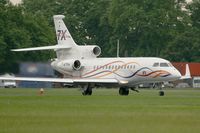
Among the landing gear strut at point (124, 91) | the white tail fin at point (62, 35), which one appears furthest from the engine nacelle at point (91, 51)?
the landing gear strut at point (124, 91)

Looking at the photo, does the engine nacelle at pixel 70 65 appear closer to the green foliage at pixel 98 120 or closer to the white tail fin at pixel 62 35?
the white tail fin at pixel 62 35

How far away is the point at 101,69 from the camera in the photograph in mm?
81938

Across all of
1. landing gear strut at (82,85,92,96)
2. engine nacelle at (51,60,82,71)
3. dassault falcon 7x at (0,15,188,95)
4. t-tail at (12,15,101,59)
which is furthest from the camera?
t-tail at (12,15,101,59)

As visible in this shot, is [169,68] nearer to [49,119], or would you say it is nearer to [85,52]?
[85,52]

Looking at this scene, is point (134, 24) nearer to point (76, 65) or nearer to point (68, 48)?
point (68, 48)

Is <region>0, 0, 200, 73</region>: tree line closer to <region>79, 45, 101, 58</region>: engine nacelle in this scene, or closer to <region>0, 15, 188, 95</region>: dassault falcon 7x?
<region>0, 15, 188, 95</region>: dassault falcon 7x

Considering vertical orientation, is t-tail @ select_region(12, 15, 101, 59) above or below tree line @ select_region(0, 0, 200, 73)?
below

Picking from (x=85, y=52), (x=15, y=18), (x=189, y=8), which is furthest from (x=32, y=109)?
(x=189, y=8)

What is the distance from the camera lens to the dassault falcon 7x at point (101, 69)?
77438 mm

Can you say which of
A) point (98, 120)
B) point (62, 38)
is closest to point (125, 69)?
point (62, 38)

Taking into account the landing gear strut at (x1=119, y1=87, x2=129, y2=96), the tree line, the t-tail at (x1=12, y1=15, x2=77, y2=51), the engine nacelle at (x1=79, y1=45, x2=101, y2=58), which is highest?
the tree line

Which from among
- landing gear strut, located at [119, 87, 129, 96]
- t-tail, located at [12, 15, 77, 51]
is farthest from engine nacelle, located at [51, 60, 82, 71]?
landing gear strut, located at [119, 87, 129, 96]

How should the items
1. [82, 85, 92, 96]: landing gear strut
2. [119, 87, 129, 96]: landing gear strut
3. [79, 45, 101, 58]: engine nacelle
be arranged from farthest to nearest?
[79, 45, 101, 58]: engine nacelle → [119, 87, 129, 96]: landing gear strut → [82, 85, 92, 96]: landing gear strut

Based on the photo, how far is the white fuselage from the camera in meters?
77.5
